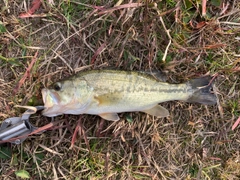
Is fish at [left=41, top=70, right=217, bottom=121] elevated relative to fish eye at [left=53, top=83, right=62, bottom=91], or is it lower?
lower

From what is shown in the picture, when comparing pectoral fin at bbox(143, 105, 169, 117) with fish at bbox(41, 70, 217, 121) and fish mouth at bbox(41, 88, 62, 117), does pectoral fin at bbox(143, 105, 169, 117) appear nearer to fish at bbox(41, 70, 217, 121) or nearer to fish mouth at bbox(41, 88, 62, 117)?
fish at bbox(41, 70, 217, 121)

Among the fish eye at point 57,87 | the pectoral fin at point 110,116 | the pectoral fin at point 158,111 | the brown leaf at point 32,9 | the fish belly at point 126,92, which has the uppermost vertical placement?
the brown leaf at point 32,9

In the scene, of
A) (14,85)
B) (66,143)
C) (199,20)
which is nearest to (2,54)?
(14,85)

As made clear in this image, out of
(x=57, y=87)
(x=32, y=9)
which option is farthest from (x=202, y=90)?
(x=32, y=9)

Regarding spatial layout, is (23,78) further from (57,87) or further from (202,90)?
(202,90)

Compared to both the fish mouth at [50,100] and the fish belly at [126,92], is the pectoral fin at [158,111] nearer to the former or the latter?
the fish belly at [126,92]

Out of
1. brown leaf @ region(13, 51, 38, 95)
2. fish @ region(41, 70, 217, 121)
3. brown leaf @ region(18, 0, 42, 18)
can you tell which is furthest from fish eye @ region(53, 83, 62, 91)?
brown leaf @ region(18, 0, 42, 18)

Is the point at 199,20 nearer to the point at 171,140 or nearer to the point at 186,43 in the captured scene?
the point at 186,43

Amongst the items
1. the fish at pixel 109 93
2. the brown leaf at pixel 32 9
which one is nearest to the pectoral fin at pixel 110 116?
the fish at pixel 109 93
